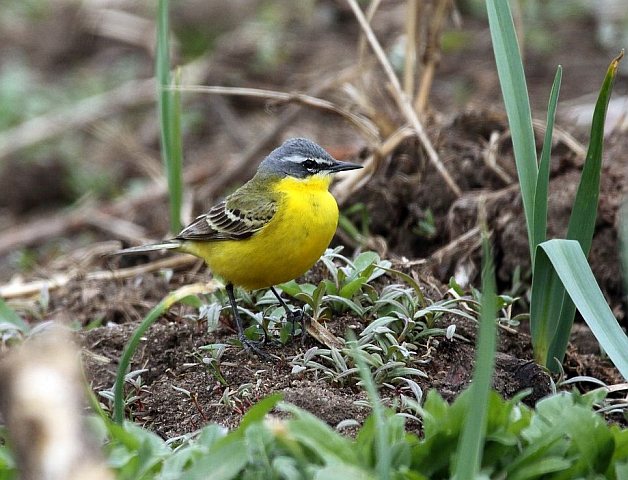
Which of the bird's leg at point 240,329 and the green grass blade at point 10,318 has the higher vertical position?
the bird's leg at point 240,329

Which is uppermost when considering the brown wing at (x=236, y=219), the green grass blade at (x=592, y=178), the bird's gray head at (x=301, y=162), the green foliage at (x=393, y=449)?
the green grass blade at (x=592, y=178)

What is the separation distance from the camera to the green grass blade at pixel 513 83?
3965mm

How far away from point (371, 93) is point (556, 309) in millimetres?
3596

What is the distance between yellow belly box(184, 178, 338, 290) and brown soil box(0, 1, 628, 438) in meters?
0.31

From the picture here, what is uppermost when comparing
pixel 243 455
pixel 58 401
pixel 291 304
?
pixel 58 401

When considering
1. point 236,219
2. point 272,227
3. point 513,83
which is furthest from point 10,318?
point 513,83

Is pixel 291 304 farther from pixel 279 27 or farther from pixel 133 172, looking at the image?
pixel 279 27

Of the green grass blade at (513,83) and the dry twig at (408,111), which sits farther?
the dry twig at (408,111)

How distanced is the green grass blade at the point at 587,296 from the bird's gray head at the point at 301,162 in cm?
161

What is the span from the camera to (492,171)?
6227 millimetres

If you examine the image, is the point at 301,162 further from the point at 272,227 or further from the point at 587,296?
the point at 587,296

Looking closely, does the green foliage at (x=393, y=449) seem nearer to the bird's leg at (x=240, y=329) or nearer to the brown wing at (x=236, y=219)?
the bird's leg at (x=240, y=329)

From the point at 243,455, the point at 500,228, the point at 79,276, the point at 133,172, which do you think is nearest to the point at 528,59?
the point at 133,172

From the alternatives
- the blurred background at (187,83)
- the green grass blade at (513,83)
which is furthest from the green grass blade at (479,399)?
the blurred background at (187,83)
